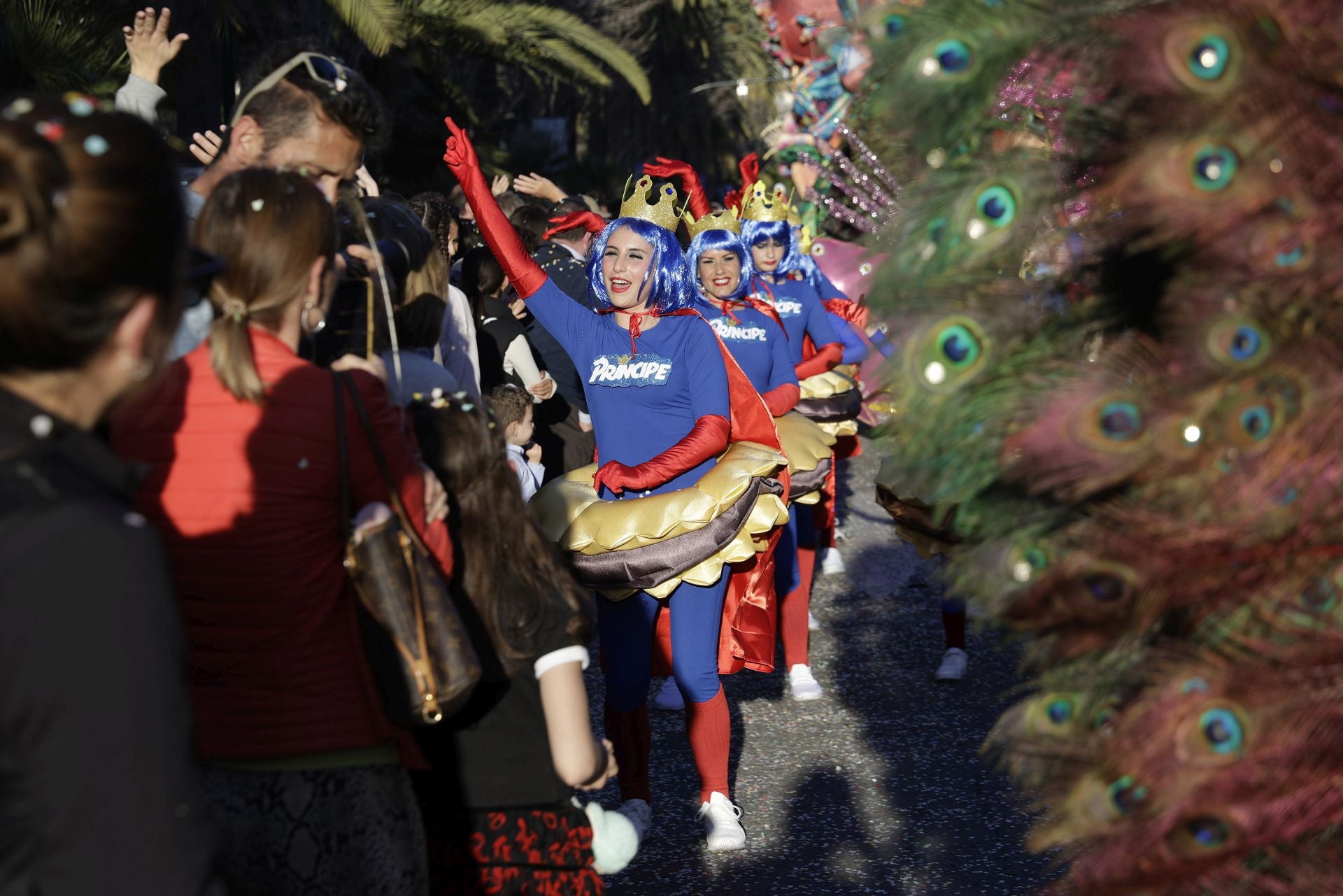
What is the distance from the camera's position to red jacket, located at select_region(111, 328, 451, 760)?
2.01 m

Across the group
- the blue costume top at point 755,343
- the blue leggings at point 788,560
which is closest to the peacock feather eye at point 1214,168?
the blue leggings at point 788,560

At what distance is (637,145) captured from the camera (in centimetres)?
2088

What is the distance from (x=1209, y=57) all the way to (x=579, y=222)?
4.35 metres

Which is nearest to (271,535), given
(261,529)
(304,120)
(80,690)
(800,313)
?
(261,529)

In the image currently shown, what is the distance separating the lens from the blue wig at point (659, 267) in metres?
4.40

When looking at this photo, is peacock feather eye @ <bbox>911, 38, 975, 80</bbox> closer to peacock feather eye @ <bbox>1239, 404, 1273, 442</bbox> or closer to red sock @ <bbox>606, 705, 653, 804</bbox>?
peacock feather eye @ <bbox>1239, 404, 1273, 442</bbox>

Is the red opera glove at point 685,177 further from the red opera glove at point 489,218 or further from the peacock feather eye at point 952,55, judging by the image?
the peacock feather eye at point 952,55

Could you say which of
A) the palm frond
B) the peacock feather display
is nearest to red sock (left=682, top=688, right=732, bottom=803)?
the peacock feather display

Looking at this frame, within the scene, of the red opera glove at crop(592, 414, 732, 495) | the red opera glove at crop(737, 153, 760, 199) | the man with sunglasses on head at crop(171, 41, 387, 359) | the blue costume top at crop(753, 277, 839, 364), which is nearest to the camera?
the man with sunglasses on head at crop(171, 41, 387, 359)

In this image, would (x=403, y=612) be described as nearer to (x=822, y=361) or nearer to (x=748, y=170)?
(x=822, y=361)

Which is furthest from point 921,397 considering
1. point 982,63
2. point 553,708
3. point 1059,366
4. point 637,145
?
point 637,145

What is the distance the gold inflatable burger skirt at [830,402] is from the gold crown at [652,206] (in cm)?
195

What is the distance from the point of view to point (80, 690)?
1.25 metres

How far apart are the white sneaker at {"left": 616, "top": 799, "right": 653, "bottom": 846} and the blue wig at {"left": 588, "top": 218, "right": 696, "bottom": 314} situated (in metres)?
1.55
